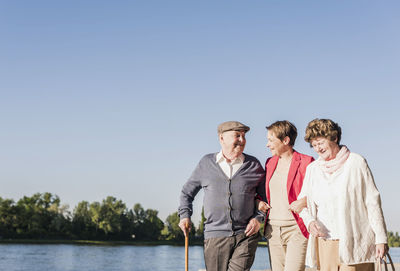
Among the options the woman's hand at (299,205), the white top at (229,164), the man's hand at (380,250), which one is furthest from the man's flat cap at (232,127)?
the man's hand at (380,250)

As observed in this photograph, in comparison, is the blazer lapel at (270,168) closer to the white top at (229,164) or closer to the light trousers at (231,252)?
the white top at (229,164)

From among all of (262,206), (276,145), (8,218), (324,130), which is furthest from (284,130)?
(8,218)

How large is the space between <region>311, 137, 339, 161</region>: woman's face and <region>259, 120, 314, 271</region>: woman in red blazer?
64 centimetres

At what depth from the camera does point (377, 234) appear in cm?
308

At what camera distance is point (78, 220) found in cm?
9912

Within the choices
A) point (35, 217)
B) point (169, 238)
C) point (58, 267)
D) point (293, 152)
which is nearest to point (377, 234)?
point (293, 152)

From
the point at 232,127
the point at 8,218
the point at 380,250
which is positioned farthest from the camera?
the point at 8,218

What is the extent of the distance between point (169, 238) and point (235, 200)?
103m

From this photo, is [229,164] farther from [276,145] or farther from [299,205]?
[299,205]

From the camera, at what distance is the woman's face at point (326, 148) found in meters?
3.30

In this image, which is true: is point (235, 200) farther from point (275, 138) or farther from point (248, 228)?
point (275, 138)

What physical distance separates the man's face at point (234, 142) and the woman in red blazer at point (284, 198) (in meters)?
0.30

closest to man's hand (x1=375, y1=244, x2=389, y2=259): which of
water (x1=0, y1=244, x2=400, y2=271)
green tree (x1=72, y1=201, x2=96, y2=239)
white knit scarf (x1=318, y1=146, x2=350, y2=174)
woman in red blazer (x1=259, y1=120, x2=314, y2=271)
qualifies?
white knit scarf (x1=318, y1=146, x2=350, y2=174)

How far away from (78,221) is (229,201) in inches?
3915
